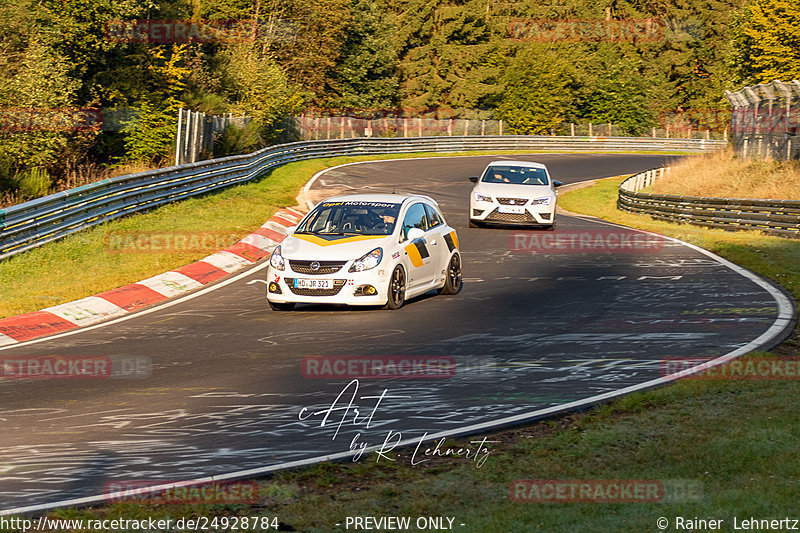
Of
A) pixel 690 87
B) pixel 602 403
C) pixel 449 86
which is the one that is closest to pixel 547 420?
pixel 602 403

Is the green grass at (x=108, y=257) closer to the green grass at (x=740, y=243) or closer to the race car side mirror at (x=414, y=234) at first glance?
the race car side mirror at (x=414, y=234)

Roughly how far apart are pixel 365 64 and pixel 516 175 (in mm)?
59690

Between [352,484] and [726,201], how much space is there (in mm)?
23002

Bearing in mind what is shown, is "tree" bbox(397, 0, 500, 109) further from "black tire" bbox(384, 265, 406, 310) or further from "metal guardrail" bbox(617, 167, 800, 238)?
"black tire" bbox(384, 265, 406, 310)

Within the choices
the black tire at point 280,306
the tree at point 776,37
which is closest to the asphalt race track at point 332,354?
the black tire at point 280,306

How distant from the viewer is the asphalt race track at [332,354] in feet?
23.7

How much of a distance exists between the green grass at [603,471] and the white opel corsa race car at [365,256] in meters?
5.60

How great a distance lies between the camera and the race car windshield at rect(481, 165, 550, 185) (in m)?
24.7

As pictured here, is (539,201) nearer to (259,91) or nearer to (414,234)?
(414,234)

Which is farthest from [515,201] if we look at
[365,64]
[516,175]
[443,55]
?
[443,55]

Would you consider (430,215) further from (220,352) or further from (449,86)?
(449,86)

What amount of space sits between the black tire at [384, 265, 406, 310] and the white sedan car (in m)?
10.1

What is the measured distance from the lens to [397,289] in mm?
14086

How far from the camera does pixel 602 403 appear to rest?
853 centimetres
